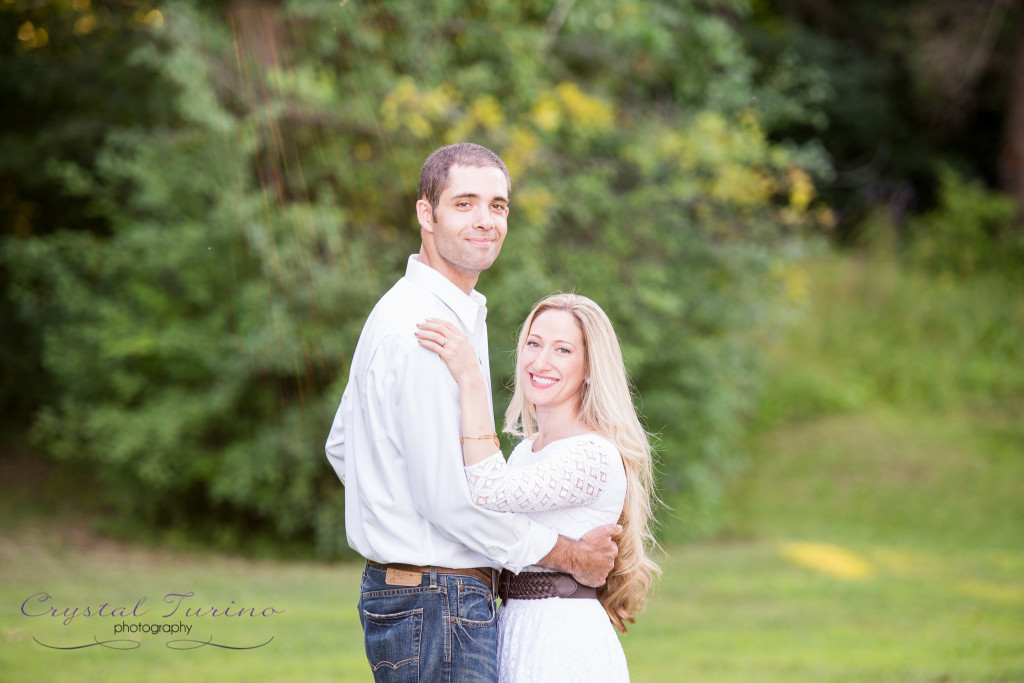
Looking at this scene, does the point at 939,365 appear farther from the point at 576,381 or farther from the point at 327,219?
the point at 576,381

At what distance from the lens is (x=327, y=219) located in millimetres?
9328

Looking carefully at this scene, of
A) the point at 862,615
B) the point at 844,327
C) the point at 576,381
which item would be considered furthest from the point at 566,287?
the point at 844,327

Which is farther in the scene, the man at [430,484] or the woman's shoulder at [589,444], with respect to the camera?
the woman's shoulder at [589,444]

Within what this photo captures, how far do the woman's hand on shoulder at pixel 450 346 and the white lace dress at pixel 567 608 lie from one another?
30 centimetres

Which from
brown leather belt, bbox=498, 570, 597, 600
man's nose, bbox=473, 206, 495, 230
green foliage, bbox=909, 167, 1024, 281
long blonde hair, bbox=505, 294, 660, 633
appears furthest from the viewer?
green foliage, bbox=909, 167, 1024, 281

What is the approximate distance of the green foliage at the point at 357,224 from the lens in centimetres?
940

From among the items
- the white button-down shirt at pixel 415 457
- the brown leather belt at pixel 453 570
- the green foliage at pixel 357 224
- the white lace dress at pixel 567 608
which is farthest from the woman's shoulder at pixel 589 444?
the green foliage at pixel 357 224

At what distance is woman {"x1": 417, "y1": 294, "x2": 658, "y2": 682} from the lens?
2.48 metres

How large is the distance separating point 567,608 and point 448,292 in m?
0.90

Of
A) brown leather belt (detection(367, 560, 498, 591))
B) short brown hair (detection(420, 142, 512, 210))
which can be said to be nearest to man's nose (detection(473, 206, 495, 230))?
short brown hair (detection(420, 142, 512, 210))

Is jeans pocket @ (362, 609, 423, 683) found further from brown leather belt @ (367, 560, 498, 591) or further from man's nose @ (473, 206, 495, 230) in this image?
man's nose @ (473, 206, 495, 230)

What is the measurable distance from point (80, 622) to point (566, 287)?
16.5ft

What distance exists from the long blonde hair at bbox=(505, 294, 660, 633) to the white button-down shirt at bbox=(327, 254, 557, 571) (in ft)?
1.11

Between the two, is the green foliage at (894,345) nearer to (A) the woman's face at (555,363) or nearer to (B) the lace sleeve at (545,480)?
(A) the woman's face at (555,363)
